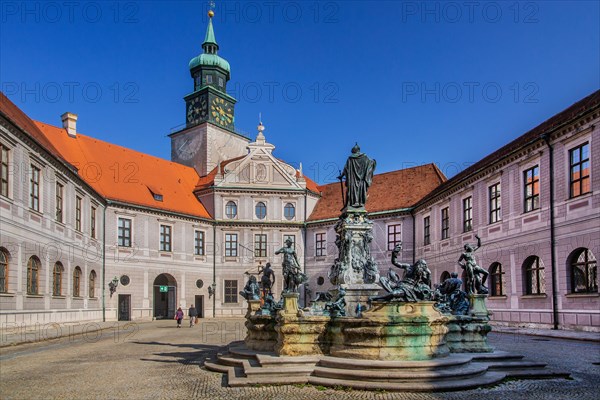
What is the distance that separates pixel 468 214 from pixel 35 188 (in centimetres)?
2169

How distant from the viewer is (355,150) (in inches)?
627

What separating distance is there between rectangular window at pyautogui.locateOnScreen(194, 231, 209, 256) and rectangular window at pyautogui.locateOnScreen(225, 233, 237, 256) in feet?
6.26

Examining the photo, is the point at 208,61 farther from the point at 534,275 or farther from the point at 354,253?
the point at 354,253

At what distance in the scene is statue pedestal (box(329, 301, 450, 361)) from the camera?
35.1 ft

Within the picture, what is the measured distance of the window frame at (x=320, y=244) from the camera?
43.7 metres

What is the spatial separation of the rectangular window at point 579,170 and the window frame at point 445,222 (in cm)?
1155

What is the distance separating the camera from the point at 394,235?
4075 cm

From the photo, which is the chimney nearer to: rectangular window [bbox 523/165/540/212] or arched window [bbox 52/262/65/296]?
arched window [bbox 52/262/65/296]

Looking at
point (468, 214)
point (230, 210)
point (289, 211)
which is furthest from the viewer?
point (289, 211)

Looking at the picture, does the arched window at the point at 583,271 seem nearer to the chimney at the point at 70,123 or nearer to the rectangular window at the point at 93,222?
the rectangular window at the point at 93,222

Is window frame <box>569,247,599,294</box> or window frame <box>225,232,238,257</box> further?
window frame <box>225,232,238,257</box>

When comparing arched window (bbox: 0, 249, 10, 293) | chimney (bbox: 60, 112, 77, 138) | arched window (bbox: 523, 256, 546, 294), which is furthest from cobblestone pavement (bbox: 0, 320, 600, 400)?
chimney (bbox: 60, 112, 77, 138)

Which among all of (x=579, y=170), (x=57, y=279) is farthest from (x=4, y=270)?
(x=579, y=170)

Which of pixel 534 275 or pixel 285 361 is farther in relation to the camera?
pixel 534 275
